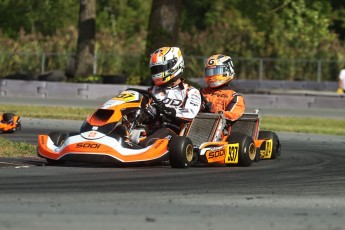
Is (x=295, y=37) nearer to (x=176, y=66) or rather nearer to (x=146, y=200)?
(x=176, y=66)

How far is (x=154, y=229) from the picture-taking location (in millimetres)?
6930

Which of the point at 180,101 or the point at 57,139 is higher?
the point at 180,101

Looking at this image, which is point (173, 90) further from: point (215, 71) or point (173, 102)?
point (215, 71)

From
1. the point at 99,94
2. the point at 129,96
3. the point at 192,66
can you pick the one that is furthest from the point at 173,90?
the point at 192,66

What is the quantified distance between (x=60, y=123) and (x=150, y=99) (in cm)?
800

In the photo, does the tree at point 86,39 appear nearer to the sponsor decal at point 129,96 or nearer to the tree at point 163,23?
the tree at point 163,23

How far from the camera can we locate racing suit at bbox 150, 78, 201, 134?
12000 mm

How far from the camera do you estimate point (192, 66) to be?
37219 mm

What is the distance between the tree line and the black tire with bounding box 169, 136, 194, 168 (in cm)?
1699

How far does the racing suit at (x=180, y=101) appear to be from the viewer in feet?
39.4

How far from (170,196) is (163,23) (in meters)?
19.8

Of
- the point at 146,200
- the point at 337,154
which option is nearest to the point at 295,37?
the point at 337,154

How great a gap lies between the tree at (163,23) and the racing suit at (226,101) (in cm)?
1504

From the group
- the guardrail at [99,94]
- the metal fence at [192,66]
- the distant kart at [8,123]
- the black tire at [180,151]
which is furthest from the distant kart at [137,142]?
the metal fence at [192,66]
